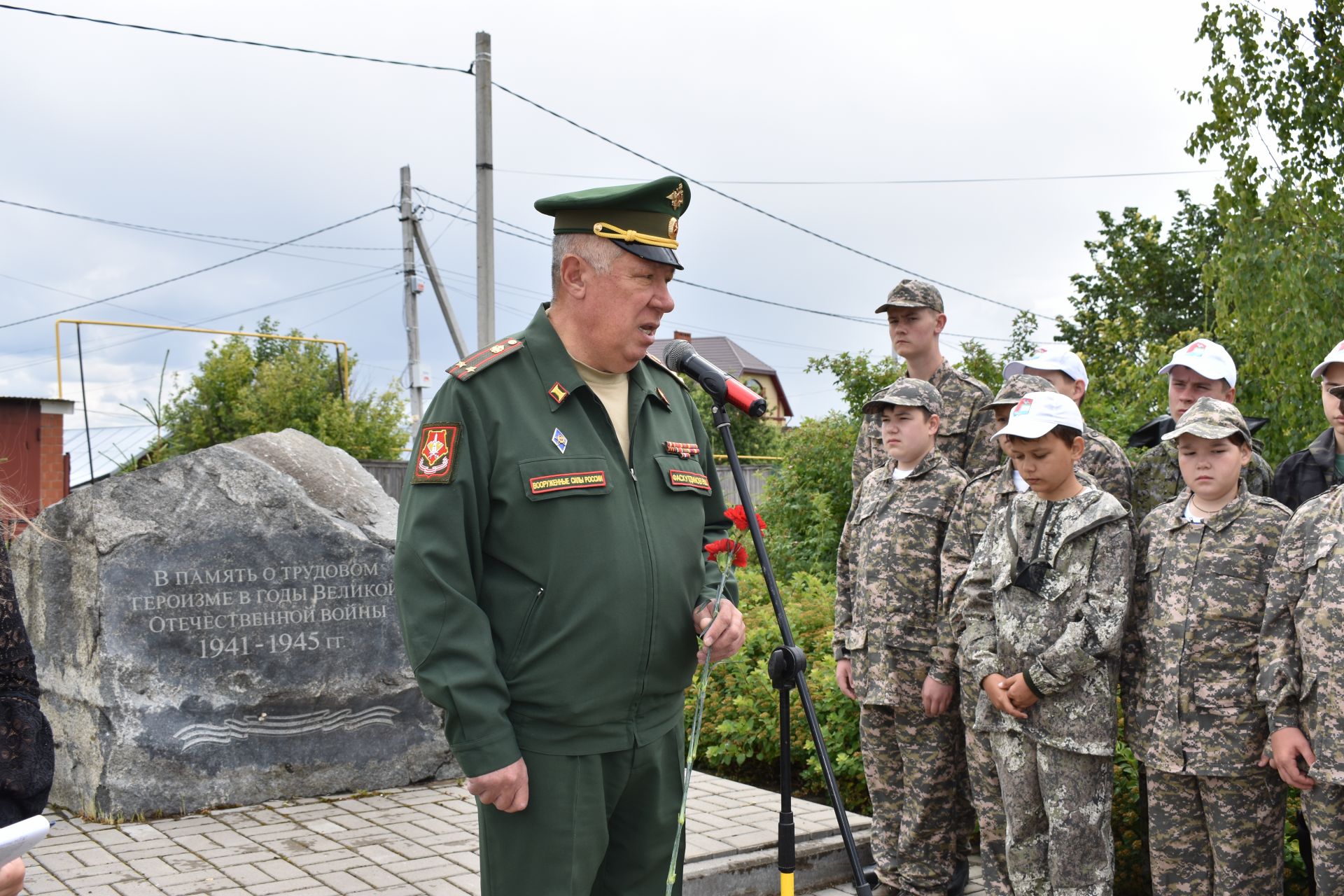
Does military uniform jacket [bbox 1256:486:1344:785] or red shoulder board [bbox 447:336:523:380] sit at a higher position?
red shoulder board [bbox 447:336:523:380]

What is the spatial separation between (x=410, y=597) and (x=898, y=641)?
2.54 metres

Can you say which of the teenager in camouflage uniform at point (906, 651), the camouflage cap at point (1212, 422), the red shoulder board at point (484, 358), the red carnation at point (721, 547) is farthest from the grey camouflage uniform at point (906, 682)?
the red shoulder board at point (484, 358)

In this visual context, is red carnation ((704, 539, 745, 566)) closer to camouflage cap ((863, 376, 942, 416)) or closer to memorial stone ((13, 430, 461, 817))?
camouflage cap ((863, 376, 942, 416))

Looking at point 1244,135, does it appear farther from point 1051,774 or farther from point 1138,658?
point 1051,774

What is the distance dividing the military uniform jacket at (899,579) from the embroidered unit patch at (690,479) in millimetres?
1822

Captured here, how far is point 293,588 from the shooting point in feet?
19.0

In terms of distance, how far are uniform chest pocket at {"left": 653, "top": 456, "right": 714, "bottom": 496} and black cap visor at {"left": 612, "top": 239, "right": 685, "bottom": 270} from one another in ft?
1.51

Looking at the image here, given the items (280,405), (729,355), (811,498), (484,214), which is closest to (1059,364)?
(811,498)

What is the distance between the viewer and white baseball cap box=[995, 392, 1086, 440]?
384 cm

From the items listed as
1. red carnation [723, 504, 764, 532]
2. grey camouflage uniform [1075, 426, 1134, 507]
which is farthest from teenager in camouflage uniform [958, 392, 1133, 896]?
red carnation [723, 504, 764, 532]

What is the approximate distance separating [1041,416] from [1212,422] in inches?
21.7

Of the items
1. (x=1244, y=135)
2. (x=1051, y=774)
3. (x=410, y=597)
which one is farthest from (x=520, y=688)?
(x=1244, y=135)

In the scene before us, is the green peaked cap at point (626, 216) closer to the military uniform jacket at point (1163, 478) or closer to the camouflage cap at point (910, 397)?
the camouflage cap at point (910, 397)

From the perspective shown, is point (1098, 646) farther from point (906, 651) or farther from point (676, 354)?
point (676, 354)
